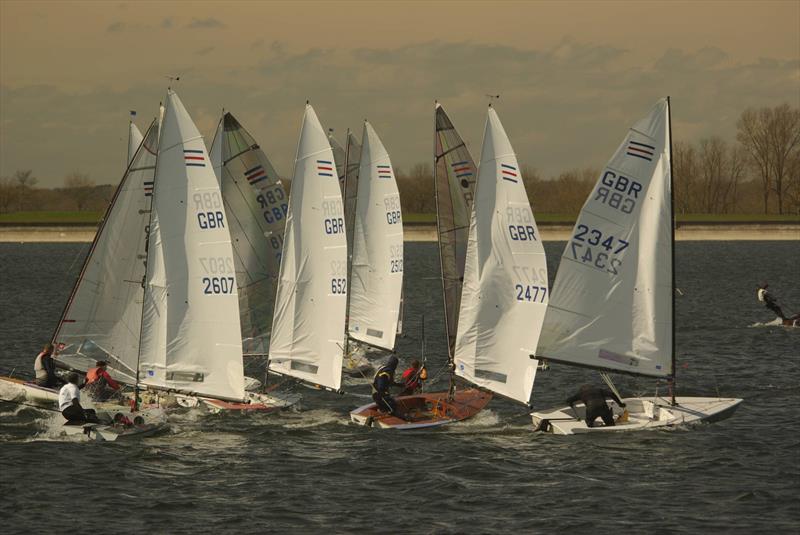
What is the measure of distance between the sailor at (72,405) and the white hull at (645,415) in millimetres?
9763

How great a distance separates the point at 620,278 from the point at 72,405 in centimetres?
1215

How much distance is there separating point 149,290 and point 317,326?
14.8 feet

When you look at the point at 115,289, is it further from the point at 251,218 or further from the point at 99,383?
the point at 251,218

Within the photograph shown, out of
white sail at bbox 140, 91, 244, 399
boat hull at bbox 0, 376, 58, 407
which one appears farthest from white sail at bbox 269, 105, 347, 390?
boat hull at bbox 0, 376, 58, 407

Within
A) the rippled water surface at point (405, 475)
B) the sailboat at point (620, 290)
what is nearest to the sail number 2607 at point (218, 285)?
the rippled water surface at point (405, 475)

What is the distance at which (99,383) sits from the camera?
1111 inches

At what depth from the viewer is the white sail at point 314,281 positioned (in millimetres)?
29156

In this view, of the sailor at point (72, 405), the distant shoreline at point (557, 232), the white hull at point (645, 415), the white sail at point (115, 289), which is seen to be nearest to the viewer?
the sailor at point (72, 405)

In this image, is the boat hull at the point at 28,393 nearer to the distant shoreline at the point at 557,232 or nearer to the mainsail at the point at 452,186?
the mainsail at the point at 452,186

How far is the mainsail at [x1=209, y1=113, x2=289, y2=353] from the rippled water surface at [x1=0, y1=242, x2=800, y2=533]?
2.68m

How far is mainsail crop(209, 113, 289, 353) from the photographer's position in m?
33.7

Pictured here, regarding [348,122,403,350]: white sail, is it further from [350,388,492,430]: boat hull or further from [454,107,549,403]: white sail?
[454,107,549,403]: white sail

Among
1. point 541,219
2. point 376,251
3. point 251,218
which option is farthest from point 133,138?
point 541,219

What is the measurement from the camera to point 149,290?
87.7ft
